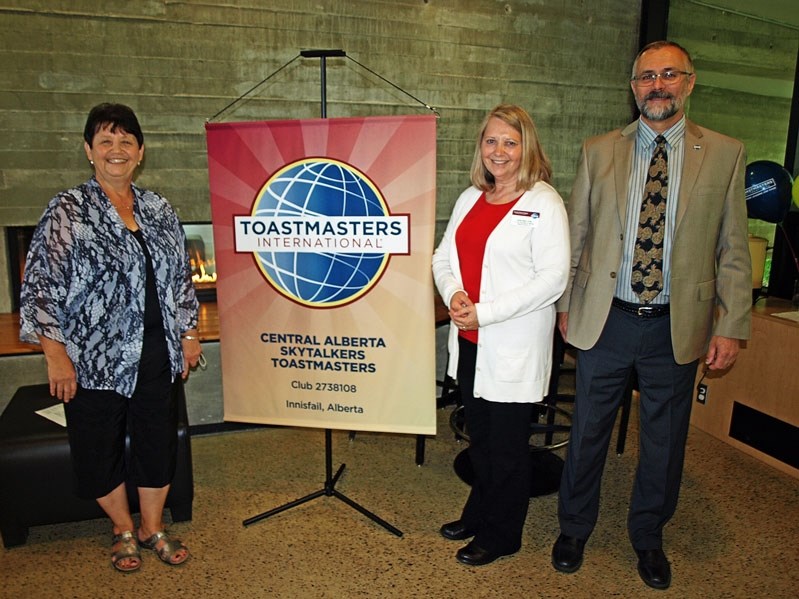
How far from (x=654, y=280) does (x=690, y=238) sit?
17 centimetres

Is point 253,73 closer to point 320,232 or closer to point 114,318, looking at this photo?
point 320,232

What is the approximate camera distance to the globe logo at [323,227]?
217 cm

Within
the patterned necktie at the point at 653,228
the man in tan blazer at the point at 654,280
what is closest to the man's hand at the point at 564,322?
the man in tan blazer at the point at 654,280

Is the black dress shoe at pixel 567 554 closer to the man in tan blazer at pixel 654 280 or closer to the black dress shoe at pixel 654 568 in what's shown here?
the man in tan blazer at pixel 654 280

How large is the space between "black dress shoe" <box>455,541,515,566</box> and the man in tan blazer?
0.23 m

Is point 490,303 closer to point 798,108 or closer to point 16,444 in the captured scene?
point 16,444

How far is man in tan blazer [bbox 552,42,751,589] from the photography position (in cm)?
194

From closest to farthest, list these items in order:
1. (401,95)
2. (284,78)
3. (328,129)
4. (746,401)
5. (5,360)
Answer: (328,129), (5,360), (746,401), (284,78), (401,95)

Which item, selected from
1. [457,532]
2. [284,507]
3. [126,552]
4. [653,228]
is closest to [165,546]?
[126,552]

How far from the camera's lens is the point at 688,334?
1.99 m

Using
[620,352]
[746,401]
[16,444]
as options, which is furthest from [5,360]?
[746,401]

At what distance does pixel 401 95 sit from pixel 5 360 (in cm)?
248

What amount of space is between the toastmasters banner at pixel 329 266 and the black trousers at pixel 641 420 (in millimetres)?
541

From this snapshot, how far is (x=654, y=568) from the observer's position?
7.13 feet
